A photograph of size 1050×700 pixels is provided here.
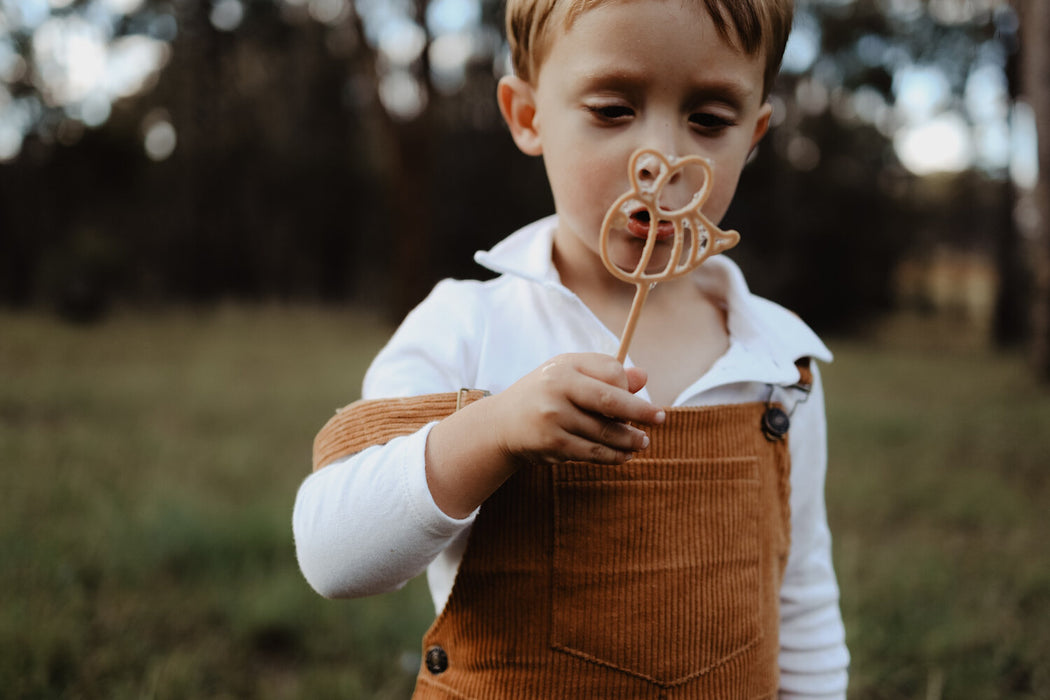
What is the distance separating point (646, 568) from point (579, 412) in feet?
1.11

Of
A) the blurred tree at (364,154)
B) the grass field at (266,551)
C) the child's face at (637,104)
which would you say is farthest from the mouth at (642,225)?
the blurred tree at (364,154)

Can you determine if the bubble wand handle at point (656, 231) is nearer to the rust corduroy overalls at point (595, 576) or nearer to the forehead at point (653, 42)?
the forehead at point (653, 42)

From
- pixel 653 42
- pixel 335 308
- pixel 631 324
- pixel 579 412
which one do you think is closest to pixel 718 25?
pixel 653 42

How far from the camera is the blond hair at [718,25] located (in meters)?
0.99

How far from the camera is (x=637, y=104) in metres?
1.00

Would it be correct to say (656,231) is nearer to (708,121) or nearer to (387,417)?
(708,121)

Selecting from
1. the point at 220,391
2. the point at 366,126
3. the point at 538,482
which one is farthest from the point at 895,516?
A: the point at 366,126

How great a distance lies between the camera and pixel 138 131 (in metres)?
10.1

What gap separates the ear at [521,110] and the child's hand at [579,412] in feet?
1.58

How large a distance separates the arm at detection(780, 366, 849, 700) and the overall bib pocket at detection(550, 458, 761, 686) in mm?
256

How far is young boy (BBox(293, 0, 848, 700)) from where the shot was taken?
0.91m

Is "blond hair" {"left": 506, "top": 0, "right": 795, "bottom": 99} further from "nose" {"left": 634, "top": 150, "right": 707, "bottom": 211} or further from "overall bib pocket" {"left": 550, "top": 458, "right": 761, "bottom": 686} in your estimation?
"overall bib pocket" {"left": 550, "top": 458, "right": 761, "bottom": 686}

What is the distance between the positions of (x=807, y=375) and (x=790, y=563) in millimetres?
313

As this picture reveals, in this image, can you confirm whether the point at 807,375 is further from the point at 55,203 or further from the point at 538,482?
the point at 55,203
